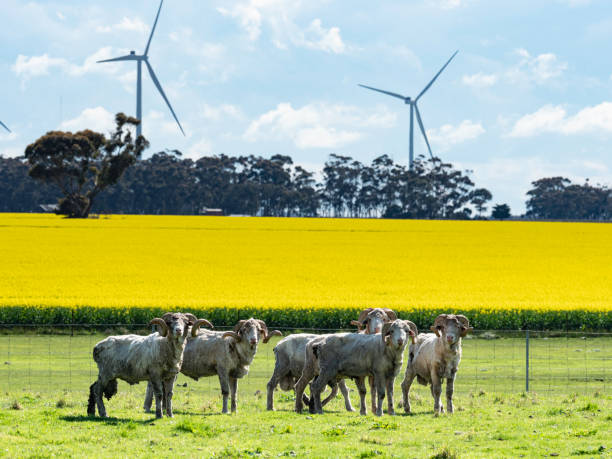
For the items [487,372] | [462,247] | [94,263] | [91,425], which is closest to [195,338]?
[91,425]

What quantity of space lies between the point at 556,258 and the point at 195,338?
56.0m

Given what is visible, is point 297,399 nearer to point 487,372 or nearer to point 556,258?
point 487,372

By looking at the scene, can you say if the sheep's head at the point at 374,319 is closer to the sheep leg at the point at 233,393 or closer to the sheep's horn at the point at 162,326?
the sheep leg at the point at 233,393

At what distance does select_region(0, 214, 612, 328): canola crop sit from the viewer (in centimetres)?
3850

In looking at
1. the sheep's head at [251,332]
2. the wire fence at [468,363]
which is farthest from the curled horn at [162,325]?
the wire fence at [468,363]

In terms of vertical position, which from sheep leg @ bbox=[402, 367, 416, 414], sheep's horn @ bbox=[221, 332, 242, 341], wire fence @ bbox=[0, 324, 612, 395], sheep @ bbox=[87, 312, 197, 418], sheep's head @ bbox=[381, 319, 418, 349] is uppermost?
sheep's head @ bbox=[381, 319, 418, 349]

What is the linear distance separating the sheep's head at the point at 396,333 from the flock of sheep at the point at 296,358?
0.7 inches

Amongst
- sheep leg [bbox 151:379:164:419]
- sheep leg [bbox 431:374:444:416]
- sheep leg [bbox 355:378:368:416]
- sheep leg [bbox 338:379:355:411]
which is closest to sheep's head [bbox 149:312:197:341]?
sheep leg [bbox 151:379:164:419]

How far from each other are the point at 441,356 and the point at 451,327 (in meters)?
0.79

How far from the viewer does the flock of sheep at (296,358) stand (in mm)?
16344

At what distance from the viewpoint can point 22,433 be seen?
1434 centimetres

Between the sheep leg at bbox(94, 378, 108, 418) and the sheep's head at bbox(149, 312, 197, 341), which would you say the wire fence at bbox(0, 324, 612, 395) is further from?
the sheep's head at bbox(149, 312, 197, 341)

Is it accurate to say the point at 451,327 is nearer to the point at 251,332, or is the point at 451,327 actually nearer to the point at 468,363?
the point at 251,332

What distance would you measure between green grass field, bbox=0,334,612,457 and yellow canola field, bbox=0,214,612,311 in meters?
13.4
